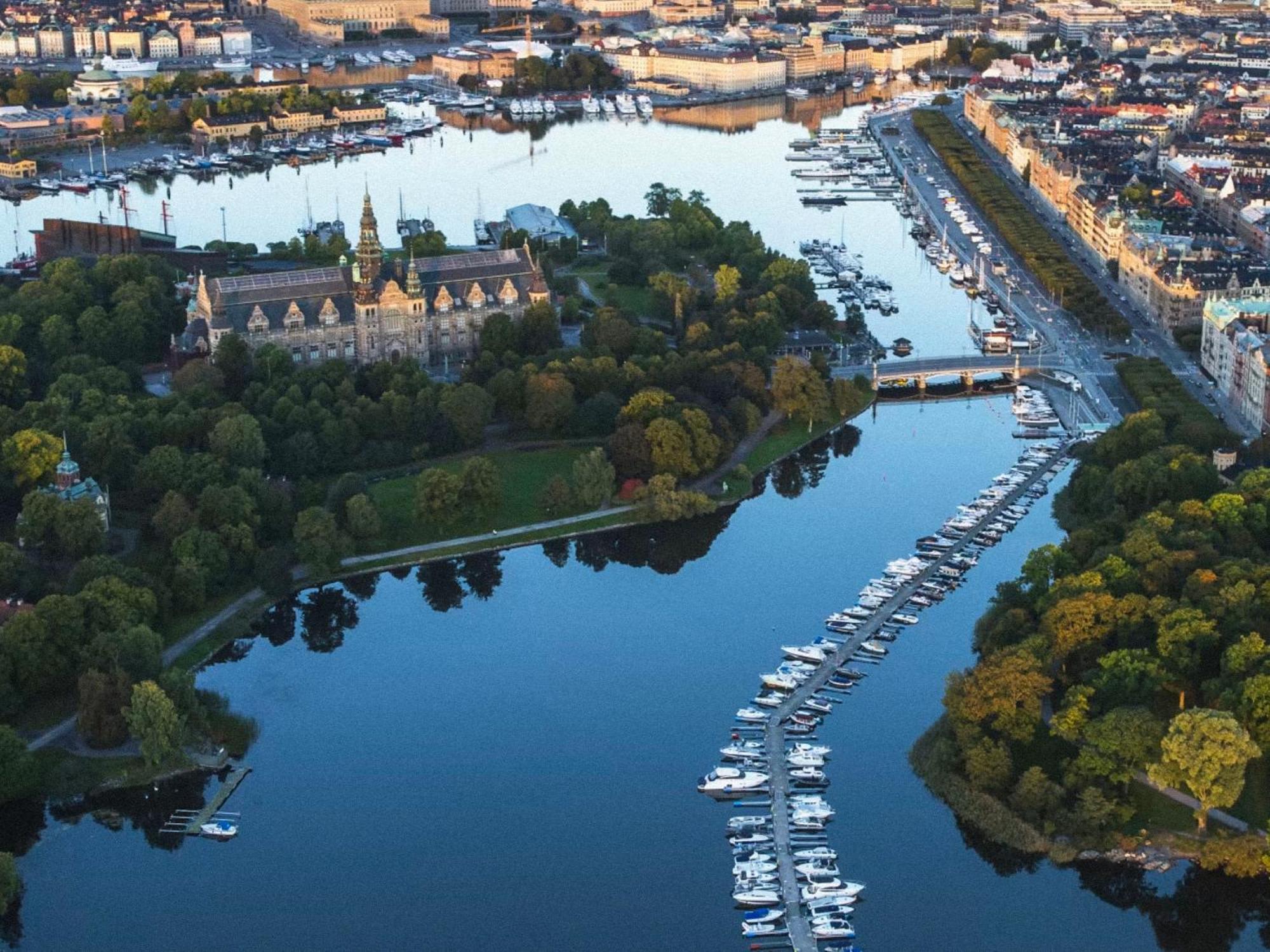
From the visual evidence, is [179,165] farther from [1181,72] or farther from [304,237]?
[1181,72]

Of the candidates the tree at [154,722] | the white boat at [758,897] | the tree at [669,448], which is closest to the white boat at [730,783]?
the white boat at [758,897]

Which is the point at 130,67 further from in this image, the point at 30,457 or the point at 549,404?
A: the point at 30,457

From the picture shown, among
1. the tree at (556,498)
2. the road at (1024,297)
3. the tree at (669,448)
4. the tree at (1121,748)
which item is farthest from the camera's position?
the road at (1024,297)

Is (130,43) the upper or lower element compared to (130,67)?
upper

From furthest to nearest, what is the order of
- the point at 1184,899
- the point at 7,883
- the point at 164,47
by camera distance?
A: the point at 164,47 < the point at 1184,899 < the point at 7,883

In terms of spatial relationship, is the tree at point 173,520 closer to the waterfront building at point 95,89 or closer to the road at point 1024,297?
the road at point 1024,297

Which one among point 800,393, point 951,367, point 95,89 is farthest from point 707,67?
point 800,393

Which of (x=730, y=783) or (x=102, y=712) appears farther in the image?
(x=102, y=712)

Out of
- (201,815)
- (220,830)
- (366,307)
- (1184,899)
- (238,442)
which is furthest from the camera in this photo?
(366,307)
